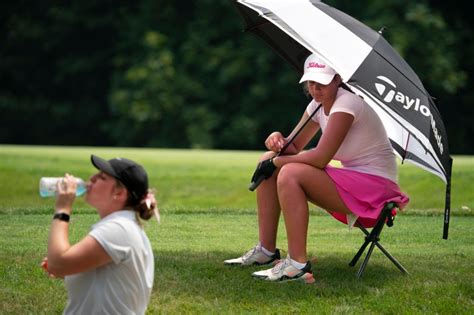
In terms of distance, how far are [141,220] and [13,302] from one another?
5.45ft

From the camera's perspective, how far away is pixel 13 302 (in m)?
5.32

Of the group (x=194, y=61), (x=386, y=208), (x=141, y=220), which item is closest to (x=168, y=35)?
(x=194, y=61)

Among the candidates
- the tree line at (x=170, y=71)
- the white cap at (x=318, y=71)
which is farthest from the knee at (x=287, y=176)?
the tree line at (x=170, y=71)

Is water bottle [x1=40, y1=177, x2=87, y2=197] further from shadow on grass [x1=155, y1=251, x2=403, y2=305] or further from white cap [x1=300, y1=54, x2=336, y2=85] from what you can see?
white cap [x1=300, y1=54, x2=336, y2=85]

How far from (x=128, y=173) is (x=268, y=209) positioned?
8.45 ft

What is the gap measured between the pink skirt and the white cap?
0.55 metres

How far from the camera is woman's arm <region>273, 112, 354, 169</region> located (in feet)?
19.4

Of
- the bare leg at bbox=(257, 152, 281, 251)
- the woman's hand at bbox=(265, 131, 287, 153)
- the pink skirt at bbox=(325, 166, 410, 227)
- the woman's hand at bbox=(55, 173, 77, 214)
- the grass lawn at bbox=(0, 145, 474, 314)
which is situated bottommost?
the grass lawn at bbox=(0, 145, 474, 314)

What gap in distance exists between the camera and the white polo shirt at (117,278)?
3830 millimetres

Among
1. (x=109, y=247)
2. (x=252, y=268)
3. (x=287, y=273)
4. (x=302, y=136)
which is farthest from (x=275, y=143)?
(x=109, y=247)

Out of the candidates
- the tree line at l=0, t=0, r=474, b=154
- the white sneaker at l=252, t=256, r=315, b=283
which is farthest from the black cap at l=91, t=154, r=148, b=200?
the tree line at l=0, t=0, r=474, b=154

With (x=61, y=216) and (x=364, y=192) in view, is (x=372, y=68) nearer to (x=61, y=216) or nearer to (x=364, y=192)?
(x=364, y=192)

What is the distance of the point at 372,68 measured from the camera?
579cm

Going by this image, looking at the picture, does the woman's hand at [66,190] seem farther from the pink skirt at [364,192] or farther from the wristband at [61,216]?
the pink skirt at [364,192]
